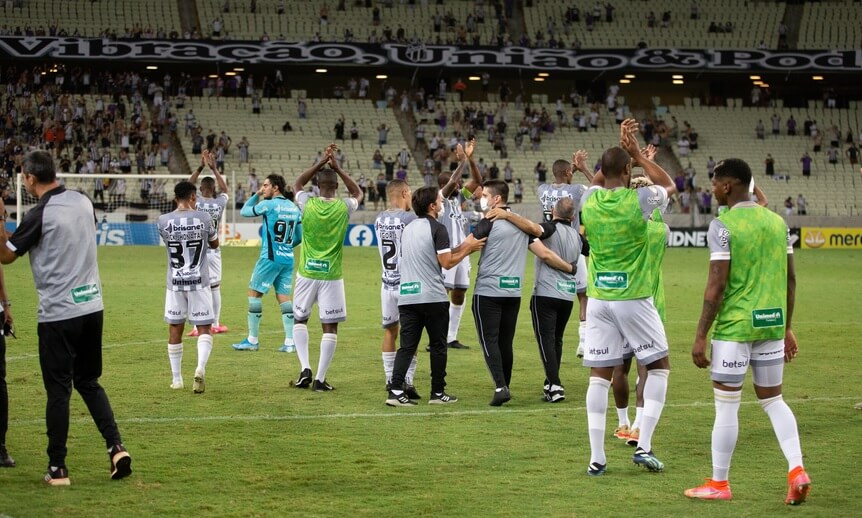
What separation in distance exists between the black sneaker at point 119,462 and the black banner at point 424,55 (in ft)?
146

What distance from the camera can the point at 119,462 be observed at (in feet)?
25.4

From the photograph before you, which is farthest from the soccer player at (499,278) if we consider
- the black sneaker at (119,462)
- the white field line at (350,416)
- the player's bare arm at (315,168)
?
the black sneaker at (119,462)

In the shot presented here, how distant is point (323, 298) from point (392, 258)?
2.90 feet

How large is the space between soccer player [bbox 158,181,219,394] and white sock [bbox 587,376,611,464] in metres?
4.98

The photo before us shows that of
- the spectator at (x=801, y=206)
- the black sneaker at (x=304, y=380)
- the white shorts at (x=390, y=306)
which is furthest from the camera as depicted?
the spectator at (x=801, y=206)

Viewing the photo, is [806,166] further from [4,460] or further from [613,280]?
[4,460]

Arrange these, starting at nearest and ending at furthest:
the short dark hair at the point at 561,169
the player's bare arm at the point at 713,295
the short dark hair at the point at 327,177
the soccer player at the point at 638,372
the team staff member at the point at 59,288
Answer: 1. the player's bare arm at the point at 713,295
2. the team staff member at the point at 59,288
3. the soccer player at the point at 638,372
4. the short dark hair at the point at 327,177
5. the short dark hair at the point at 561,169

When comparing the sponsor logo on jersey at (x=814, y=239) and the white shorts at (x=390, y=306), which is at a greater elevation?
the white shorts at (x=390, y=306)

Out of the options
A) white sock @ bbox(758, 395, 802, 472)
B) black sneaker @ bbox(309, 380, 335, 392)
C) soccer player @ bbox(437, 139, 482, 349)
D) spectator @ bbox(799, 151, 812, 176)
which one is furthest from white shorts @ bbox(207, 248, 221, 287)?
spectator @ bbox(799, 151, 812, 176)

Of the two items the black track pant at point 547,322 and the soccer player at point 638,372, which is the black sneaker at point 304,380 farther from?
the soccer player at point 638,372

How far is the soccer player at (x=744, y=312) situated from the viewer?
23.6 feet

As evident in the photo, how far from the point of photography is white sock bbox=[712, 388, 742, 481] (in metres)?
7.29

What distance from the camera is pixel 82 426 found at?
9.71m

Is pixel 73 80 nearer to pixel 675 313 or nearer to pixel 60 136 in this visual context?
pixel 60 136
